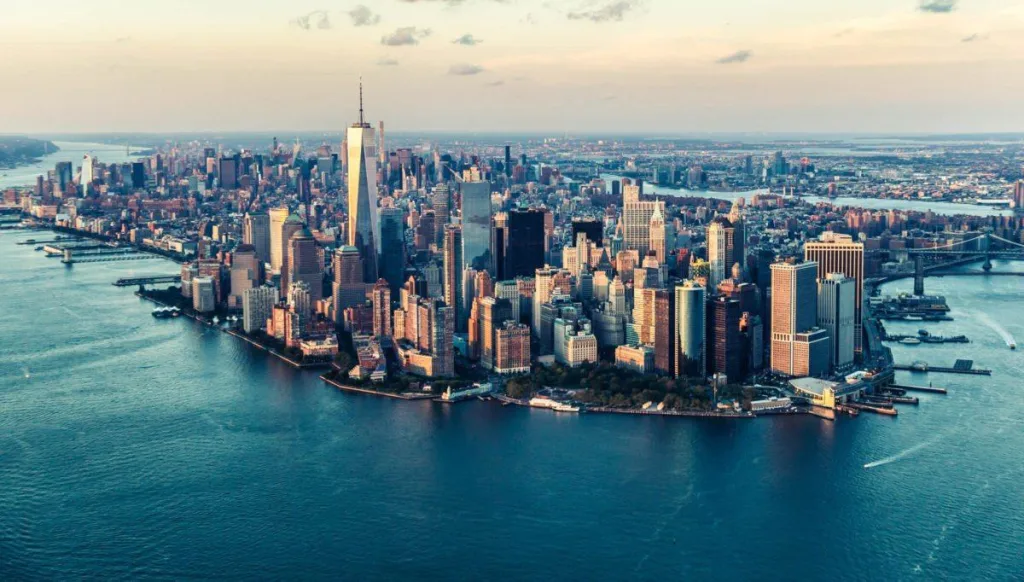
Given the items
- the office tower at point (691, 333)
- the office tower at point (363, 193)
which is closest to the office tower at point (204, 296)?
the office tower at point (363, 193)

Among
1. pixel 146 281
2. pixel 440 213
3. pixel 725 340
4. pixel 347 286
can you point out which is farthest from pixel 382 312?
pixel 440 213

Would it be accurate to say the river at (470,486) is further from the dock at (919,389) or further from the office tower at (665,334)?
the office tower at (665,334)

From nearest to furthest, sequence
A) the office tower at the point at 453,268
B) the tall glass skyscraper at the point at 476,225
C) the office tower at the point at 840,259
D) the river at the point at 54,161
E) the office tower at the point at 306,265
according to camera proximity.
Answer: the office tower at the point at 840,259
the office tower at the point at 453,268
the office tower at the point at 306,265
the tall glass skyscraper at the point at 476,225
the river at the point at 54,161

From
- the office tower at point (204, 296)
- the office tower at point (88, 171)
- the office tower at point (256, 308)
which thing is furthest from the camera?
the office tower at point (88, 171)

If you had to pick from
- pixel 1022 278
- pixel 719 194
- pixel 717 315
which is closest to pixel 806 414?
pixel 717 315

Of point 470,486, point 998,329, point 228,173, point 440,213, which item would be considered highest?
point 228,173

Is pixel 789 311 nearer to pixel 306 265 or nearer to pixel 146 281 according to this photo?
pixel 306 265
